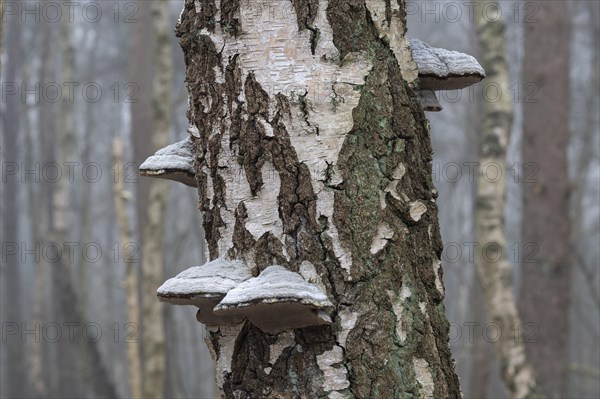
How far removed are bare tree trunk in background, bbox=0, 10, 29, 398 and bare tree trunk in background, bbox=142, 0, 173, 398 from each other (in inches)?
419

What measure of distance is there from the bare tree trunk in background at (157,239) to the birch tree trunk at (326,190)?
6343mm

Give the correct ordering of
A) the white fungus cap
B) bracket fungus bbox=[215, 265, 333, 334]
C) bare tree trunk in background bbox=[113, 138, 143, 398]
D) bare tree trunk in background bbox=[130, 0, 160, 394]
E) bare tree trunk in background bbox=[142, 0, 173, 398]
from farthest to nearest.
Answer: bare tree trunk in background bbox=[130, 0, 160, 394]
bare tree trunk in background bbox=[142, 0, 173, 398]
bare tree trunk in background bbox=[113, 138, 143, 398]
the white fungus cap
bracket fungus bbox=[215, 265, 333, 334]

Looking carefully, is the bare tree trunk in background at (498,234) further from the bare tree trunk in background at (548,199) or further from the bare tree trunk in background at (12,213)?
the bare tree trunk in background at (12,213)

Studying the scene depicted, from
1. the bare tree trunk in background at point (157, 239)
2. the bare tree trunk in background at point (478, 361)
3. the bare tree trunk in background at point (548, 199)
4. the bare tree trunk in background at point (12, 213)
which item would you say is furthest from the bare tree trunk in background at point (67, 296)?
the bare tree trunk in background at point (548, 199)

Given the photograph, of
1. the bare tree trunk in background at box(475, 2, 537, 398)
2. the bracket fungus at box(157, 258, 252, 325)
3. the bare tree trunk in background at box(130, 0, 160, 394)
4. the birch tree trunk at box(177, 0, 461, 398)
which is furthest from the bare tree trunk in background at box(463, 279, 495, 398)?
the bracket fungus at box(157, 258, 252, 325)

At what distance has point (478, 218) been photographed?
22.7 ft

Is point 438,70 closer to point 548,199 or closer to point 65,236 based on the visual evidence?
point 548,199

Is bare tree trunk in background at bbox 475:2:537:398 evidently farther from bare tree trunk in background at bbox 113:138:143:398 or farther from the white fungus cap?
the white fungus cap

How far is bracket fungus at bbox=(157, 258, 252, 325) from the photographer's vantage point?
1.80 metres

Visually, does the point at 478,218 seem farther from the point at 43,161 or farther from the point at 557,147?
the point at 43,161

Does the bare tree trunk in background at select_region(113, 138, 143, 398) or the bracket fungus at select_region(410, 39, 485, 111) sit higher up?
the bracket fungus at select_region(410, 39, 485, 111)

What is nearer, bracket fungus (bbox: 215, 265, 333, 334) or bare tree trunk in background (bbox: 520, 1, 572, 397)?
bracket fungus (bbox: 215, 265, 333, 334)

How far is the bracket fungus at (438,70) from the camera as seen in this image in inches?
82.2

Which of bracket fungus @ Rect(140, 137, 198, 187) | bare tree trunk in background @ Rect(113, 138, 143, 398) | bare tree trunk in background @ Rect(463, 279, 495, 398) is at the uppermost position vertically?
bracket fungus @ Rect(140, 137, 198, 187)
